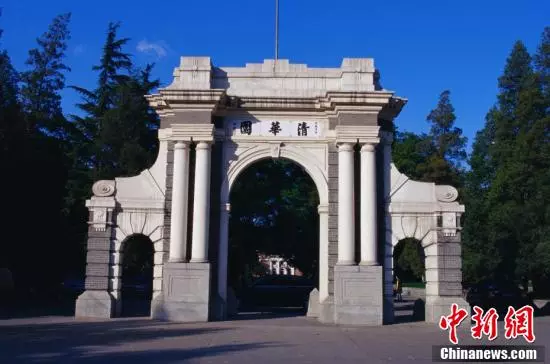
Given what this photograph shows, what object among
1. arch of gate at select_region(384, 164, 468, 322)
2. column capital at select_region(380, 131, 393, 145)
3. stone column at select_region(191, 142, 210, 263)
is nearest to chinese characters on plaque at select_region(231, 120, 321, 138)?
stone column at select_region(191, 142, 210, 263)

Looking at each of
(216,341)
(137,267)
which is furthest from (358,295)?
(137,267)

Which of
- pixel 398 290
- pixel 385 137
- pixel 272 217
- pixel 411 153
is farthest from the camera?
pixel 411 153

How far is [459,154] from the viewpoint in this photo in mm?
37875

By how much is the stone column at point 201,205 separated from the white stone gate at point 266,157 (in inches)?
1.0

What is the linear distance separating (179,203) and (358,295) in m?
4.97

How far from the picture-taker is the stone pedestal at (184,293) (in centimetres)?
1480

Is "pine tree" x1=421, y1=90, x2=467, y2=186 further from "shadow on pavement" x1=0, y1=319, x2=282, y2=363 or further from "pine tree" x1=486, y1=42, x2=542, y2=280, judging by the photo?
"shadow on pavement" x1=0, y1=319, x2=282, y2=363

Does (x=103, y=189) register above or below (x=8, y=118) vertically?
below

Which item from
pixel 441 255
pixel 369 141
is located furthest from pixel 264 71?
pixel 441 255

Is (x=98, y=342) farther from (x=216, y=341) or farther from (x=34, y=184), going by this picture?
(x=34, y=184)

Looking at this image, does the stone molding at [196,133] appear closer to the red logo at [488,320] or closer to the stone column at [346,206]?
the stone column at [346,206]

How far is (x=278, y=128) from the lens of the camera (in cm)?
1620

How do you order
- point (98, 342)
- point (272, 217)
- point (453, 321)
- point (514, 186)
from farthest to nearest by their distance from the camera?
point (514, 186) < point (272, 217) < point (98, 342) < point (453, 321)

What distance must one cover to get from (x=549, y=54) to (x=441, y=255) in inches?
668
